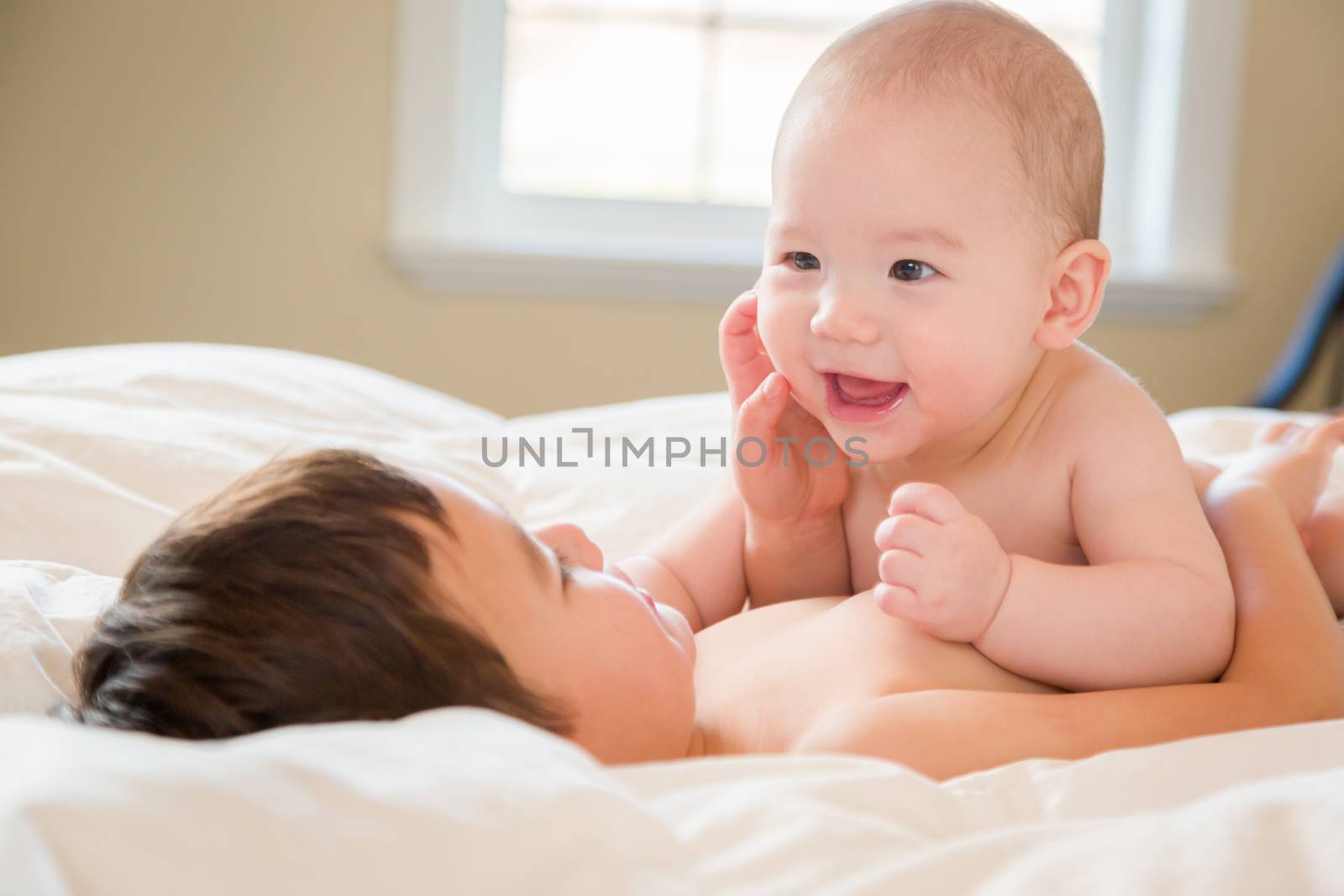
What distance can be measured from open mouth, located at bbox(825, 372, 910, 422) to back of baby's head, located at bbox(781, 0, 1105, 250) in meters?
0.16

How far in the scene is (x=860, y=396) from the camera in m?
0.97

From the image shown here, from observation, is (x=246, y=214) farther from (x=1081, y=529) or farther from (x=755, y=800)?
(x=755, y=800)

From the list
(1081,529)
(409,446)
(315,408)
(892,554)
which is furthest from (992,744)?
(315,408)

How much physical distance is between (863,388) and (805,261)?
103mm

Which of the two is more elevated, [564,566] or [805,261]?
[805,261]

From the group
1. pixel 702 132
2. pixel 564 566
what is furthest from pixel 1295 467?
pixel 702 132

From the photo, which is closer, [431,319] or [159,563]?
[159,563]

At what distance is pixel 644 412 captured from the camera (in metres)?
1.66

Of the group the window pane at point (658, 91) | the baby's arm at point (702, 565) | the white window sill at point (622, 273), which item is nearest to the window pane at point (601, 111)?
the window pane at point (658, 91)

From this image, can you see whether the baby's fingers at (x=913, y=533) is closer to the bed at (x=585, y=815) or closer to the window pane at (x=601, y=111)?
the bed at (x=585, y=815)

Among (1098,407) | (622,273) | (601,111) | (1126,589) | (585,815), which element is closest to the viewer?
(585,815)

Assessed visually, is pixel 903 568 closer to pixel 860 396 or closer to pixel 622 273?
pixel 860 396

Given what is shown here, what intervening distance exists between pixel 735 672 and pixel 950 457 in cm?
26

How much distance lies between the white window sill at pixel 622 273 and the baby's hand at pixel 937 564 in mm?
1753
